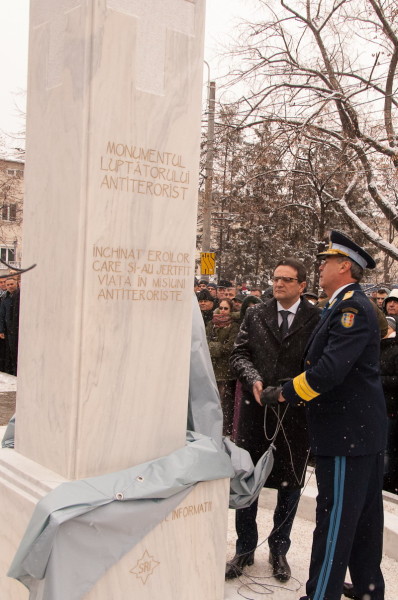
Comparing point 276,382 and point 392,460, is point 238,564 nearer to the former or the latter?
point 276,382

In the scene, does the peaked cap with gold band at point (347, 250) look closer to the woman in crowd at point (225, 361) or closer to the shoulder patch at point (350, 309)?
the shoulder patch at point (350, 309)

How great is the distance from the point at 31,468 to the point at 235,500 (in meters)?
1.15

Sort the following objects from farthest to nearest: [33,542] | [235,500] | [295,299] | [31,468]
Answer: [295,299] < [235,500] < [31,468] < [33,542]

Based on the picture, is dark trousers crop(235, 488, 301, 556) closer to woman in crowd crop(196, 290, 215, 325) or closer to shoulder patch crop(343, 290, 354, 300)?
shoulder patch crop(343, 290, 354, 300)

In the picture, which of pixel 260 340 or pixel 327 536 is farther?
pixel 260 340

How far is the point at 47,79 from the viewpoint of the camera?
335 centimetres

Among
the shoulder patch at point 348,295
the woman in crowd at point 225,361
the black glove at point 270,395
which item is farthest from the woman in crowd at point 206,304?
the shoulder patch at point 348,295

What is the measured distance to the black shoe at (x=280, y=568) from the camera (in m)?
4.02

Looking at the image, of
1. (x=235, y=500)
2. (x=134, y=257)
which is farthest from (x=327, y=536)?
(x=134, y=257)

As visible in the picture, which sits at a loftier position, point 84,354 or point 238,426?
point 84,354

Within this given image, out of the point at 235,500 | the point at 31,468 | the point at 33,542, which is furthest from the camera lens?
the point at 235,500

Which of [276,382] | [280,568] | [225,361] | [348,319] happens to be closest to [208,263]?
[225,361]

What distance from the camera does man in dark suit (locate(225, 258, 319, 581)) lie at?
13.5 ft

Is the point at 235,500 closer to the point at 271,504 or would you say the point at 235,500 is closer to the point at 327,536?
the point at 327,536
